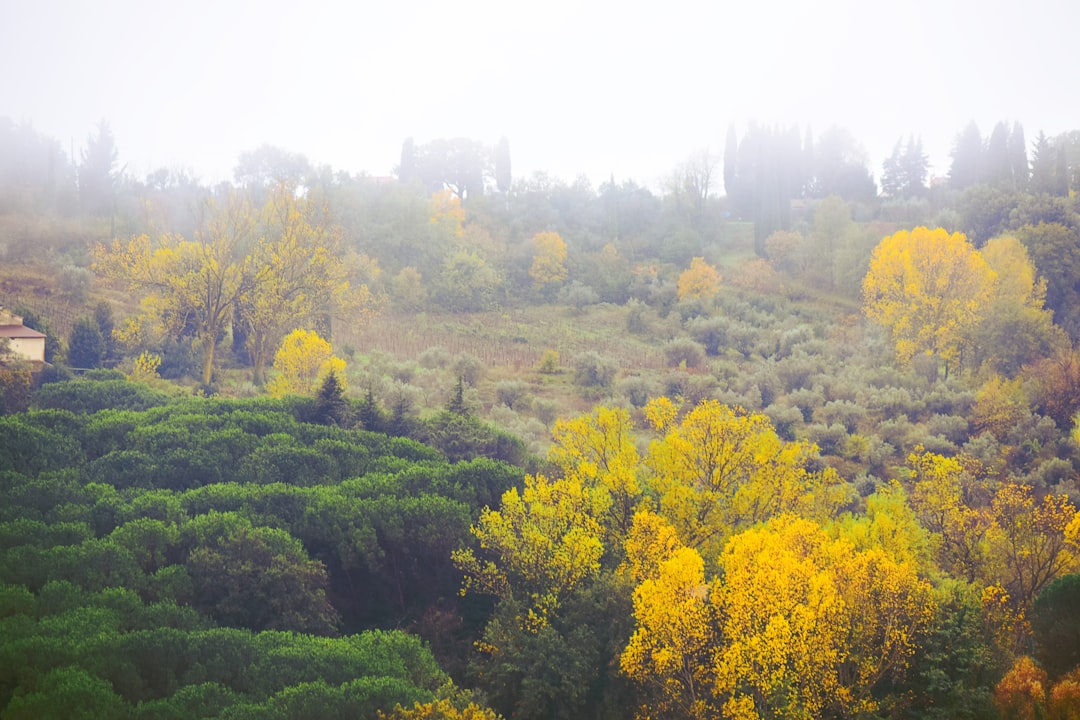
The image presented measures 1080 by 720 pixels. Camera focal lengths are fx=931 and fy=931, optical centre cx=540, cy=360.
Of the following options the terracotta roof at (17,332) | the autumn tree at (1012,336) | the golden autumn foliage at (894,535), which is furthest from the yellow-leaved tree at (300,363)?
the autumn tree at (1012,336)

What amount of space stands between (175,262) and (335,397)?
13939mm

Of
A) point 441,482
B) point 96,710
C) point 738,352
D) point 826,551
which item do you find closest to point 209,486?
point 441,482

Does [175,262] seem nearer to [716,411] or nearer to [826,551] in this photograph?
[716,411]

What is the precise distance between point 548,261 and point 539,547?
4752 centimetres

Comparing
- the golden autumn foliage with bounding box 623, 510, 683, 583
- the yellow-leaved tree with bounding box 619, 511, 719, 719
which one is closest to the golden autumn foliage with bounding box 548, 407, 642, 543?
the golden autumn foliage with bounding box 623, 510, 683, 583

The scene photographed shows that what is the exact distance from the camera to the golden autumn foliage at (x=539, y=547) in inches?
889

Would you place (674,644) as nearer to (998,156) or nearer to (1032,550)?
(1032,550)

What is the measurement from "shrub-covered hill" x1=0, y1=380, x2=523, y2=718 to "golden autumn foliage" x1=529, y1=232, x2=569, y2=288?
124 ft

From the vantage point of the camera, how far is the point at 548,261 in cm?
6894

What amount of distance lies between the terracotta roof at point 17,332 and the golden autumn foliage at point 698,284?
39.7 m

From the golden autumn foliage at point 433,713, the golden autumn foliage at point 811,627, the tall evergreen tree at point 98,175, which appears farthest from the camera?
the tall evergreen tree at point 98,175

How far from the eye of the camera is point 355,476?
27.7 metres

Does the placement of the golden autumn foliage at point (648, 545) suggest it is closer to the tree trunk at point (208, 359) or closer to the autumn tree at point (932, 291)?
the tree trunk at point (208, 359)

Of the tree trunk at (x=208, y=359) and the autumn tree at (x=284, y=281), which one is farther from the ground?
the autumn tree at (x=284, y=281)
